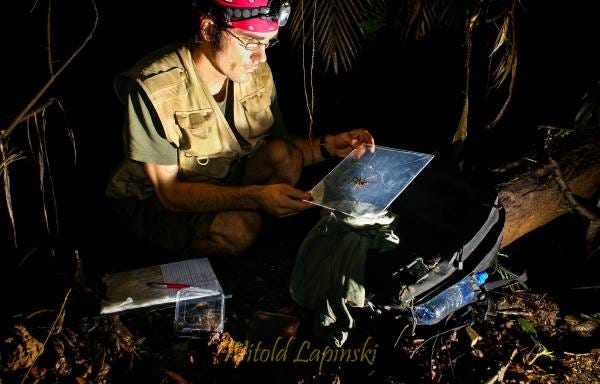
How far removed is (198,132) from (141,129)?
1.12 ft

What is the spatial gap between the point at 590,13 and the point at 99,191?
14.8 feet

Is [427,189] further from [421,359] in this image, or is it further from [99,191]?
[99,191]

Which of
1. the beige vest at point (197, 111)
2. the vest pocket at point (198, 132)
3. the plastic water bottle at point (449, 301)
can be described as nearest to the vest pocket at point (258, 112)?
the beige vest at point (197, 111)

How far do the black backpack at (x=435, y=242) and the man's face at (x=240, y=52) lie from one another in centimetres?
123

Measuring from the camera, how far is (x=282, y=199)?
217 centimetres

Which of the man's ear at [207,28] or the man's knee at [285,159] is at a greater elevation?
the man's ear at [207,28]

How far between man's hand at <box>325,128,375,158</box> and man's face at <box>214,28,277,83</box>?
2.42 ft

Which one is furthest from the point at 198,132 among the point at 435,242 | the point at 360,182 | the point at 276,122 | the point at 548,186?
the point at 548,186

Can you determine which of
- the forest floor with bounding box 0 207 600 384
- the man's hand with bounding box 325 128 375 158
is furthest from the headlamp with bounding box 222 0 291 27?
the forest floor with bounding box 0 207 600 384

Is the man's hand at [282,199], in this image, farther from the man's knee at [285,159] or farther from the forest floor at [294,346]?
the forest floor at [294,346]

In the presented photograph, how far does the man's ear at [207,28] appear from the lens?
211 cm

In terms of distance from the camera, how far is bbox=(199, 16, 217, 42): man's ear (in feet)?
6.93

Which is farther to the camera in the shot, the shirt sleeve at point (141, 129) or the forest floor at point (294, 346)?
the shirt sleeve at point (141, 129)

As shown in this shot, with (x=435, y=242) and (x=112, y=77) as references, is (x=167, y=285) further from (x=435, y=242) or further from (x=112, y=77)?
(x=112, y=77)
